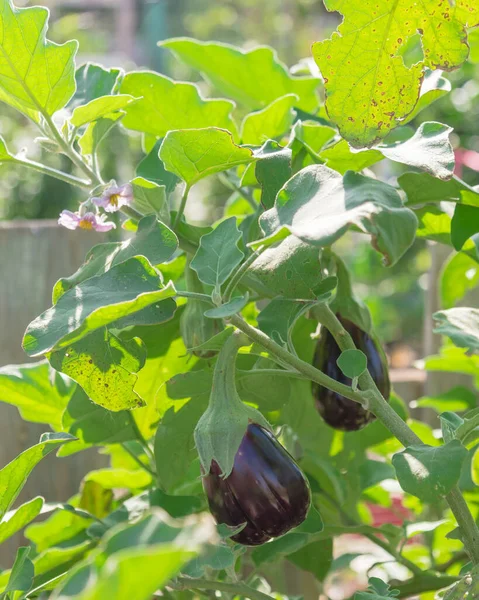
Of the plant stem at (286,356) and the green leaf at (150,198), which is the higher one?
the green leaf at (150,198)

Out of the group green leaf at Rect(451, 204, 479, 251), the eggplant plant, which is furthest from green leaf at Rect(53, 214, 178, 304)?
green leaf at Rect(451, 204, 479, 251)

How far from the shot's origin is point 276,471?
49 cm

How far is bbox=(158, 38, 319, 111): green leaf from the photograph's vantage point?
0.77 meters

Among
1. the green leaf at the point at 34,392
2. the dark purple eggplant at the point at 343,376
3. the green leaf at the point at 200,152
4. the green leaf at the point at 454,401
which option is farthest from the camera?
the green leaf at the point at 454,401

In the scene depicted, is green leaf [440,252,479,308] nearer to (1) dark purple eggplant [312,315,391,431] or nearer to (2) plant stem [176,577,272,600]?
(1) dark purple eggplant [312,315,391,431]

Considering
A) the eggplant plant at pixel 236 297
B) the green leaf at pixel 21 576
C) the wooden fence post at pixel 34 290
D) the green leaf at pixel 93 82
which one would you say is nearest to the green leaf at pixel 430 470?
the eggplant plant at pixel 236 297

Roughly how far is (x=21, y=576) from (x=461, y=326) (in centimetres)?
34

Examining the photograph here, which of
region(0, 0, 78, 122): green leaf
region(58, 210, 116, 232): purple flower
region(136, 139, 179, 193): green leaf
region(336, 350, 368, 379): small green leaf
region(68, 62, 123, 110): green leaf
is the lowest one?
region(336, 350, 368, 379): small green leaf

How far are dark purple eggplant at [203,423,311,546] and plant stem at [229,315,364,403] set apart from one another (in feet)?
0.16

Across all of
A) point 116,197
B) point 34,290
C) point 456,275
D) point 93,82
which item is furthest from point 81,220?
point 34,290

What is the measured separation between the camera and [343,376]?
61 centimetres

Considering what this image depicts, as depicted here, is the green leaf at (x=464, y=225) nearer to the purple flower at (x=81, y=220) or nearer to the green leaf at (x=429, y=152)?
the green leaf at (x=429, y=152)

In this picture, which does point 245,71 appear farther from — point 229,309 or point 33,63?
point 229,309

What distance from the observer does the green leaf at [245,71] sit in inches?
30.3
